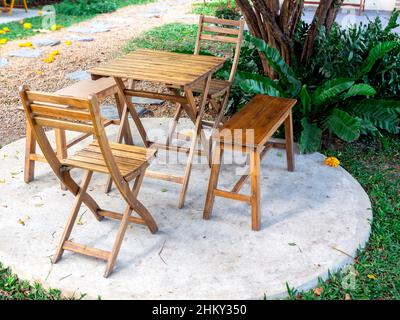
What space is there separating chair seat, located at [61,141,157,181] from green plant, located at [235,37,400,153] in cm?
174

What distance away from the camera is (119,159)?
335 cm

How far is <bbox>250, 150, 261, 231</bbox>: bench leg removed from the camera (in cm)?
354

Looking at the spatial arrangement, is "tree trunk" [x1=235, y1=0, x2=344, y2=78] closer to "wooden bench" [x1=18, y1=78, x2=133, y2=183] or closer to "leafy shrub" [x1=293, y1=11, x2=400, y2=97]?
"leafy shrub" [x1=293, y1=11, x2=400, y2=97]

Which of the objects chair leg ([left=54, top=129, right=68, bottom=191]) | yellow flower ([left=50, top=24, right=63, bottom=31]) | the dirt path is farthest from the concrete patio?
chair leg ([left=54, top=129, right=68, bottom=191])

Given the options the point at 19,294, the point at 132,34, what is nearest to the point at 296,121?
the point at 19,294

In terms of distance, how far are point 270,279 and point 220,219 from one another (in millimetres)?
786

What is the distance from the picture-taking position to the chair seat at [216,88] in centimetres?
438

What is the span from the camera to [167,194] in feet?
13.6

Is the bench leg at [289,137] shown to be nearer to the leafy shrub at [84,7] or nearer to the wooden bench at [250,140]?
the wooden bench at [250,140]

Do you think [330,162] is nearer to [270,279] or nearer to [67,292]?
[270,279]

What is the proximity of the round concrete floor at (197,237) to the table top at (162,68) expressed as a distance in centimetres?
100

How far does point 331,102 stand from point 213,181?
190 centimetres

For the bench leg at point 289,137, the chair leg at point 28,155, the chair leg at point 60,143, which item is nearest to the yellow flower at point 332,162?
the bench leg at point 289,137

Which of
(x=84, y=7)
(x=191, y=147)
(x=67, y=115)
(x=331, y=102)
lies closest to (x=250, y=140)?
(x=191, y=147)
